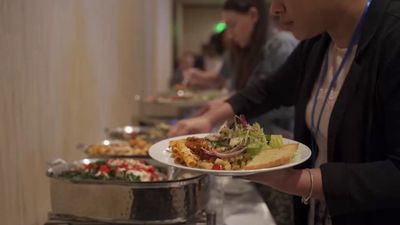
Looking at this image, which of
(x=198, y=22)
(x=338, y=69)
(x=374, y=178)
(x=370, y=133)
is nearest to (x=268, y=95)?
(x=338, y=69)

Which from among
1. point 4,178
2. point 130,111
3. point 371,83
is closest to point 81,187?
point 4,178

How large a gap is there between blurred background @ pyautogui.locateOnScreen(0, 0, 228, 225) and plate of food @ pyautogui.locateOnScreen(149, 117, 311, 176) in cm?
34

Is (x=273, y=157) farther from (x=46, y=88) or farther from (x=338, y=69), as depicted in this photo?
(x=46, y=88)

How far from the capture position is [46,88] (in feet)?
3.90

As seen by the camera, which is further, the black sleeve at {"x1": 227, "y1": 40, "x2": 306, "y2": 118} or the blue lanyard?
the black sleeve at {"x1": 227, "y1": 40, "x2": 306, "y2": 118}

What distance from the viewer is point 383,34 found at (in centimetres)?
89

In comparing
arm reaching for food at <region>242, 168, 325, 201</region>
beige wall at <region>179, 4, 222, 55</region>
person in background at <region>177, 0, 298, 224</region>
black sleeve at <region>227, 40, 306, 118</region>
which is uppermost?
beige wall at <region>179, 4, 222, 55</region>

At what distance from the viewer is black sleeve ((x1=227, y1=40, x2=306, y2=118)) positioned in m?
1.33

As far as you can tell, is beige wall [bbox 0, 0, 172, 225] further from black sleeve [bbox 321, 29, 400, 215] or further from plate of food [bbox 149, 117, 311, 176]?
black sleeve [bbox 321, 29, 400, 215]

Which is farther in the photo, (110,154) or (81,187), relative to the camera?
(110,154)

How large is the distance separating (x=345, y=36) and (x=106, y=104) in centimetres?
118

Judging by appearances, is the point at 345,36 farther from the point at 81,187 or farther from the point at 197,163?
the point at 81,187

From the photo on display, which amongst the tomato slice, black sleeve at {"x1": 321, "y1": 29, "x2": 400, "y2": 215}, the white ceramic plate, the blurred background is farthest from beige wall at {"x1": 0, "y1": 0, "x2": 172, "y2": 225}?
black sleeve at {"x1": 321, "y1": 29, "x2": 400, "y2": 215}

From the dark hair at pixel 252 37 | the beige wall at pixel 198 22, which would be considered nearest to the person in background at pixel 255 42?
the dark hair at pixel 252 37
